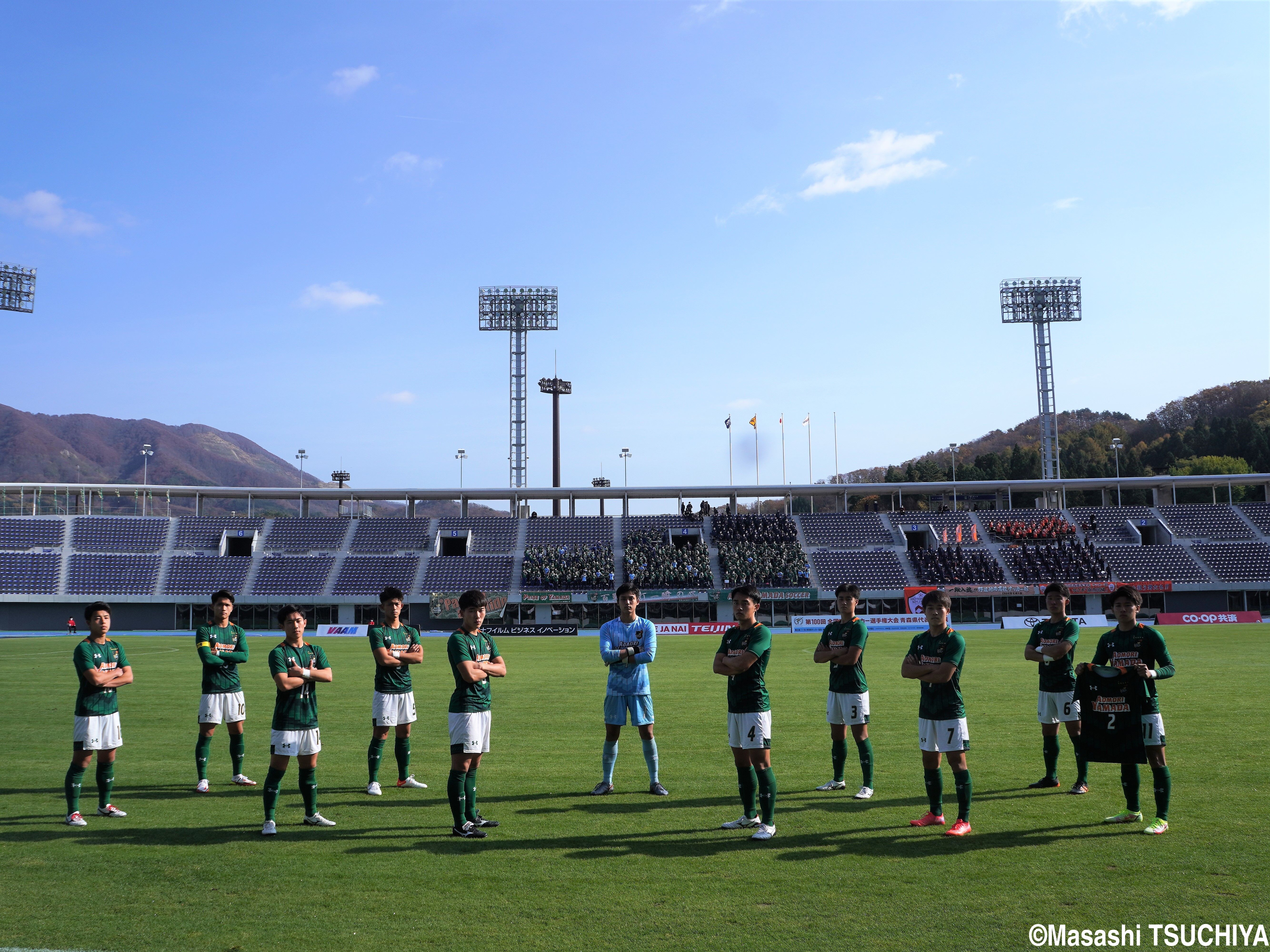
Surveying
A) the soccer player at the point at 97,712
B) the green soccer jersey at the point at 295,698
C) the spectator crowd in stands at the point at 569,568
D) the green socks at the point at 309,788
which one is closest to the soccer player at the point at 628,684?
the green socks at the point at 309,788

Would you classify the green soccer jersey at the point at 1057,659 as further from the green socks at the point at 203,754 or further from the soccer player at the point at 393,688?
the green socks at the point at 203,754

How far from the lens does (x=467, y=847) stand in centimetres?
827

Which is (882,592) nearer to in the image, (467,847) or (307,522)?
(307,522)

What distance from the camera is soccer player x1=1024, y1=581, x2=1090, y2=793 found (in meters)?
10.1

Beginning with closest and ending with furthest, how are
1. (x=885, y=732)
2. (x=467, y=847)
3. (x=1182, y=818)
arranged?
(x=467, y=847) → (x=1182, y=818) → (x=885, y=732)

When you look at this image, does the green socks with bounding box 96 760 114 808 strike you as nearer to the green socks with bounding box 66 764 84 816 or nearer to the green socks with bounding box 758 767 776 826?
the green socks with bounding box 66 764 84 816

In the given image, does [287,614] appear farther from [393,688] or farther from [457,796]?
[457,796]

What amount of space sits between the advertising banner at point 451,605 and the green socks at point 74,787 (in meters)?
44.2

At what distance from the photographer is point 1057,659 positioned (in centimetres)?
1022

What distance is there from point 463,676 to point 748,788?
10.4 ft

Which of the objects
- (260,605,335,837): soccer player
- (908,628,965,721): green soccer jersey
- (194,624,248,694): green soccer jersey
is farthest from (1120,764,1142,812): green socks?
(194,624,248,694): green soccer jersey

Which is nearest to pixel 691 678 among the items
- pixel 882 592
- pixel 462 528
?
pixel 882 592

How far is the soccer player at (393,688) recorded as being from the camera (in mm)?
10570

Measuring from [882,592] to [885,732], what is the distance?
43.8 meters
